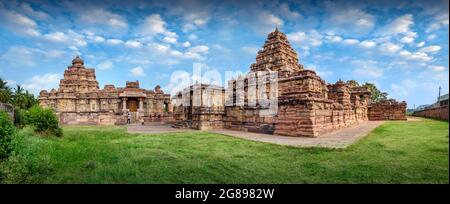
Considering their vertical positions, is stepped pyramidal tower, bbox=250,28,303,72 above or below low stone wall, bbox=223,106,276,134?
above

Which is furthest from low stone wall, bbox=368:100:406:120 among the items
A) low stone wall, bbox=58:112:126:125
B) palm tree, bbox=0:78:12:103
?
palm tree, bbox=0:78:12:103

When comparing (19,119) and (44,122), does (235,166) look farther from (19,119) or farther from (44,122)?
(19,119)

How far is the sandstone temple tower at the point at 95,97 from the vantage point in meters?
32.1

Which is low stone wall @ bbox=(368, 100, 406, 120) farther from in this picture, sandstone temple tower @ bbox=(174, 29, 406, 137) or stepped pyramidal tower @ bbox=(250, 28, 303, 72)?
stepped pyramidal tower @ bbox=(250, 28, 303, 72)

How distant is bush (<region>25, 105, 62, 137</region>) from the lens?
32.0 feet

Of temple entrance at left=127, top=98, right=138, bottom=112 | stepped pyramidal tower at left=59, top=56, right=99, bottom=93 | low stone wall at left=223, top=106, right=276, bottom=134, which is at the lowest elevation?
low stone wall at left=223, top=106, right=276, bottom=134

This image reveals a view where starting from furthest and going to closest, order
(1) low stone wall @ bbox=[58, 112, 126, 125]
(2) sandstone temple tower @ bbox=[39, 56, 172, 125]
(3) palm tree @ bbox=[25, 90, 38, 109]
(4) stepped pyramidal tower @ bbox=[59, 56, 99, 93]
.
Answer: (3) palm tree @ bbox=[25, 90, 38, 109] → (4) stepped pyramidal tower @ bbox=[59, 56, 99, 93] → (2) sandstone temple tower @ bbox=[39, 56, 172, 125] → (1) low stone wall @ bbox=[58, 112, 126, 125]

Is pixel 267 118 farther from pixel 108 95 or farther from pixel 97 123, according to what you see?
pixel 108 95

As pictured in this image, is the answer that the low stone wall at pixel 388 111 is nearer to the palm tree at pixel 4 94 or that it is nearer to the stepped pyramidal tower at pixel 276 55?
the stepped pyramidal tower at pixel 276 55

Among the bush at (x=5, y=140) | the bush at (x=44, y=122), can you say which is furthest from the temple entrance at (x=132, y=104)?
the bush at (x=5, y=140)

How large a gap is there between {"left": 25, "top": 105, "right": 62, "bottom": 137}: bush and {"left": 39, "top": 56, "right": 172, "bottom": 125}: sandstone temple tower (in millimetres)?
16516

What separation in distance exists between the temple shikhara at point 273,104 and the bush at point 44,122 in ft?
21.7

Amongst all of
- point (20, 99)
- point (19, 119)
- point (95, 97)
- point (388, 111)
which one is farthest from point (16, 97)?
point (388, 111)

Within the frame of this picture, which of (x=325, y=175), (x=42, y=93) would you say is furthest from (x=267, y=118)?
(x=42, y=93)
